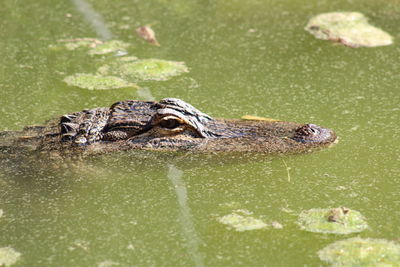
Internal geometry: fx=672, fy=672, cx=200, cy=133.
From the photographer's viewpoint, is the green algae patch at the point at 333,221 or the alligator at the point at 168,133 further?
the alligator at the point at 168,133

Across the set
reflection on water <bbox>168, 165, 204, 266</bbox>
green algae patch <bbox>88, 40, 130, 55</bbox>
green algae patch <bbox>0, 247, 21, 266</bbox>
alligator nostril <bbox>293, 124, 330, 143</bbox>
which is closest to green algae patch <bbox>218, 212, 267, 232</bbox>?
reflection on water <bbox>168, 165, 204, 266</bbox>

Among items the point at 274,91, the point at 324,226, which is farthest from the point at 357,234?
the point at 274,91

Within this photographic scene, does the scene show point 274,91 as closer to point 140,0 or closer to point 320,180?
point 320,180

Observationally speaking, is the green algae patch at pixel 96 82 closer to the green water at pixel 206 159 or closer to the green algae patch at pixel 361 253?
the green water at pixel 206 159

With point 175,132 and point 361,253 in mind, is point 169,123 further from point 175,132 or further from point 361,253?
point 361,253

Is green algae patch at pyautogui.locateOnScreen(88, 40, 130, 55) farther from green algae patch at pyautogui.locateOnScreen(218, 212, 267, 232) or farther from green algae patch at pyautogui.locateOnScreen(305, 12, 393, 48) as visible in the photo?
green algae patch at pyautogui.locateOnScreen(218, 212, 267, 232)

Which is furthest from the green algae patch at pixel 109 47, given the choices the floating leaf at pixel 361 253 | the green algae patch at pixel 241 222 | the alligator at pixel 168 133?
the floating leaf at pixel 361 253

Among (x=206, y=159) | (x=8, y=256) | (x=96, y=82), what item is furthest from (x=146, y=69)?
(x=8, y=256)
